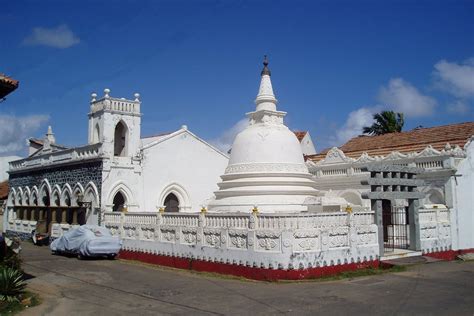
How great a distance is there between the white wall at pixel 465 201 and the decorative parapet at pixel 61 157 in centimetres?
1655

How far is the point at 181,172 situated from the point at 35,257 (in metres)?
8.96

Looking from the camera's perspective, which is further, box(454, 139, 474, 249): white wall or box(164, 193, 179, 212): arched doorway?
box(164, 193, 179, 212): arched doorway

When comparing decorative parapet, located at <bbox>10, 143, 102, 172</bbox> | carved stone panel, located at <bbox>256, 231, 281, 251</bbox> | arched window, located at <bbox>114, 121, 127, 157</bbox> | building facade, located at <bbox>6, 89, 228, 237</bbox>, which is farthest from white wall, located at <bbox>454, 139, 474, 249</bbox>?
decorative parapet, located at <bbox>10, 143, 102, 172</bbox>

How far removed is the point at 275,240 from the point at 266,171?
544 centimetres

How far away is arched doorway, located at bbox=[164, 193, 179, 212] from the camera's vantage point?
26.8 m

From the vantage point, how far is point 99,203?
2320 centimetres

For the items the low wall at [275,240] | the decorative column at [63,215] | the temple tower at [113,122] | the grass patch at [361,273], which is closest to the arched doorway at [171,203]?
the temple tower at [113,122]

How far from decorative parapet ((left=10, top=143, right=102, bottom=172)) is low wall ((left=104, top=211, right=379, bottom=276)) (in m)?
7.66

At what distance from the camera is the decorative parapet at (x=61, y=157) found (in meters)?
24.3

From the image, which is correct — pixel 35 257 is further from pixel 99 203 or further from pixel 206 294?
pixel 206 294

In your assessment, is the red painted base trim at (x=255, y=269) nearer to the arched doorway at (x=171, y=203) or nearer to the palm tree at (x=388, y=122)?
the arched doorway at (x=171, y=203)

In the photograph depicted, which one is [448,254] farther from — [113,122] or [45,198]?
[45,198]

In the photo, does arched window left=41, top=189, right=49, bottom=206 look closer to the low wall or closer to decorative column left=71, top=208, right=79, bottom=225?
decorative column left=71, top=208, right=79, bottom=225

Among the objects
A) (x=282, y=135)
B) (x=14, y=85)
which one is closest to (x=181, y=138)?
(x=282, y=135)
